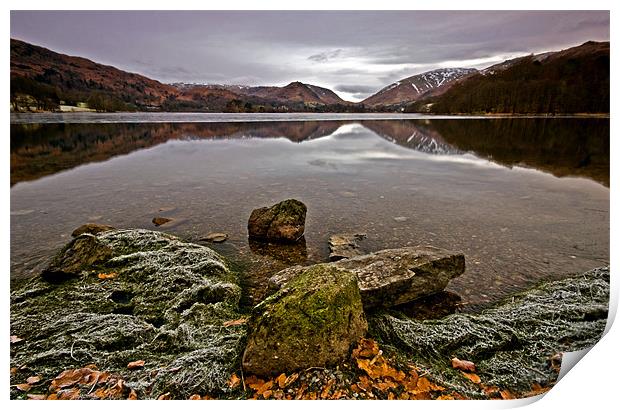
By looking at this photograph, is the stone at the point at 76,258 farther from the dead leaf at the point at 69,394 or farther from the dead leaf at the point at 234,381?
the dead leaf at the point at 234,381

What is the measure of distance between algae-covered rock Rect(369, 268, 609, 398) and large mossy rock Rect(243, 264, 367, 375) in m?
0.97

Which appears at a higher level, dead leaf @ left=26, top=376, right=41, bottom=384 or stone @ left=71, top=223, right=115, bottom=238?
stone @ left=71, top=223, right=115, bottom=238

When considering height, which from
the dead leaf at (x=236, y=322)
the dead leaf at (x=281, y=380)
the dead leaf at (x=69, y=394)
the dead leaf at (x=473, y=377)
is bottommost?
the dead leaf at (x=69, y=394)

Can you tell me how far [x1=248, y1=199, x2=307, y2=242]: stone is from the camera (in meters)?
8.55

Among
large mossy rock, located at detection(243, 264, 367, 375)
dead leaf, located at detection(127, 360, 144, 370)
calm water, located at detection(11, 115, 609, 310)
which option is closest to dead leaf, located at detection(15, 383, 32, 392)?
dead leaf, located at detection(127, 360, 144, 370)

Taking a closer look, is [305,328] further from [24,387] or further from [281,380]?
[24,387]

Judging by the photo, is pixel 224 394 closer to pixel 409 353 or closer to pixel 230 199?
pixel 409 353

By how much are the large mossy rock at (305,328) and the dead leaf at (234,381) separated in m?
0.16

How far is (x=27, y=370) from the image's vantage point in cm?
411

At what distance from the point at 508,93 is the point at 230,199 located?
123 meters

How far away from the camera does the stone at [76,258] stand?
21.0ft

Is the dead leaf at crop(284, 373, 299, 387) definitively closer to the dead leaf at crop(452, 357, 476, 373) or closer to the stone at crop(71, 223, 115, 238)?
the dead leaf at crop(452, 357, 476, 373)

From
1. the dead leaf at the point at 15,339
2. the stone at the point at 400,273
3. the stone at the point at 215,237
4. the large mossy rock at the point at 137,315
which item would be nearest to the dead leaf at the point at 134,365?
the large mossy rock at the point at 137,315
